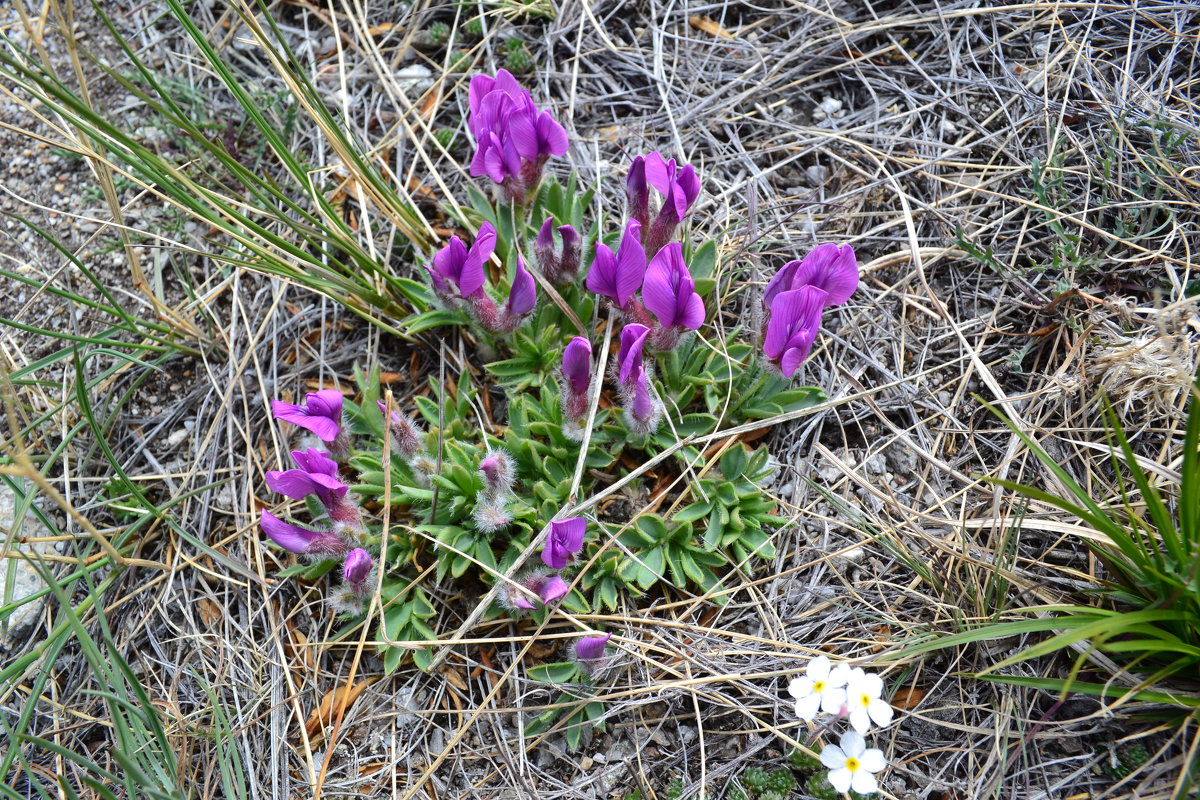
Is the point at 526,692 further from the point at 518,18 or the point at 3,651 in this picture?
the point at 518,18

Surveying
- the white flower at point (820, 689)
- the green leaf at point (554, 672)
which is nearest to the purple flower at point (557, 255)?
the green leaf at point (554, 672)

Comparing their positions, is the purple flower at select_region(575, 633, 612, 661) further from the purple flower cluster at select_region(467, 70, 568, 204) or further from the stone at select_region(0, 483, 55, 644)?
the stone at select_region(0, 483, 55, 644)

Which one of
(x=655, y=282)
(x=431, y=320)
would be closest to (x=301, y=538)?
(x=431, y=320)

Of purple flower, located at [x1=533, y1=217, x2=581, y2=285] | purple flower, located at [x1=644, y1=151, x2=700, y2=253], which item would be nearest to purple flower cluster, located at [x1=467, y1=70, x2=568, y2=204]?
purple flower, located at [x1=533, y1=217, x2=581, y2=285]

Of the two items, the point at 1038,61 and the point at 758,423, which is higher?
the point at 1038,61

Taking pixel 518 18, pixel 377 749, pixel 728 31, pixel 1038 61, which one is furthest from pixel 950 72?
pixel 377 749

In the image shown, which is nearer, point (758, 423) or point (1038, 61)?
point (758, 423)

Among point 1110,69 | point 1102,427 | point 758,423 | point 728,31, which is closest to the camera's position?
point 1102,427
